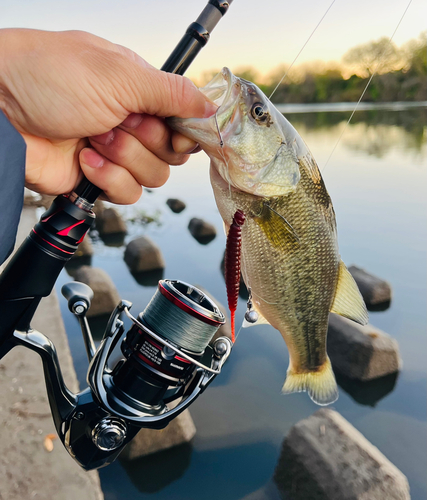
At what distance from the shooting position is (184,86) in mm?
1072

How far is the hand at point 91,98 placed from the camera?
1.04m

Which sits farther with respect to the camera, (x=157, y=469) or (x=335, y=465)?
(x=157, y=469)

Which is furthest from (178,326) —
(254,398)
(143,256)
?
(143,256)

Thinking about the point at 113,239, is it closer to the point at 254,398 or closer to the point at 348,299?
the point at 254,398

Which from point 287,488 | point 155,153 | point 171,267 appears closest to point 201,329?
point 155,153

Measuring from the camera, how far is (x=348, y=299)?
1.36 m

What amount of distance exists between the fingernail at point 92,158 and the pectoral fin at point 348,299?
3.05 ft

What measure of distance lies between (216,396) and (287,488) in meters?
1.41

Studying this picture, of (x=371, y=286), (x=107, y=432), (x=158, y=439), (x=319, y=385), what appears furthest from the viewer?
(x=371, y=286)

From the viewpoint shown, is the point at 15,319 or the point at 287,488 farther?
the point at 287,488

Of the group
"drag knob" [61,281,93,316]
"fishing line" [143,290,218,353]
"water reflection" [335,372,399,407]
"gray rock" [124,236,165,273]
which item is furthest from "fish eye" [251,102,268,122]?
"gray rock" [124,236,165,273]

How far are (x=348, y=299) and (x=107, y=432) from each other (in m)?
0.92

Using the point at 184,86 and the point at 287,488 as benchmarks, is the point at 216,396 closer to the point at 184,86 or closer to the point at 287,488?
the point at 287,488

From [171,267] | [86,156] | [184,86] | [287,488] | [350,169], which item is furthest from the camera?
[350,169]
